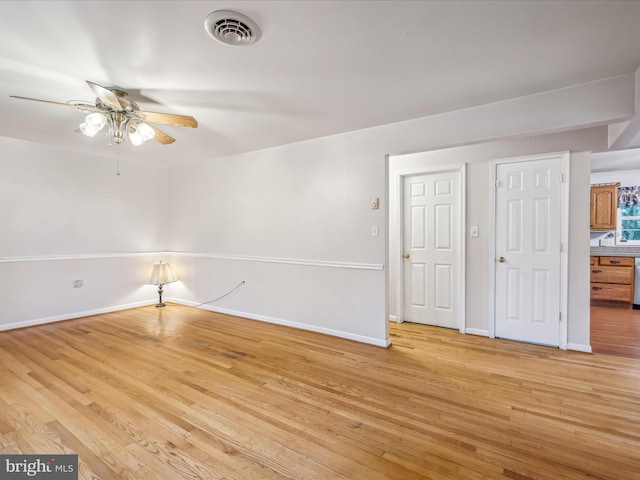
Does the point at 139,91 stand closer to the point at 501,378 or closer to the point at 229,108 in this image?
the point at 229,108

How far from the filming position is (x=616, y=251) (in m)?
4.96

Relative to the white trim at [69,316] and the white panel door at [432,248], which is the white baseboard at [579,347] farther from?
the white trim at [69,316]

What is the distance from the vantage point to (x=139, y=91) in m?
2.40

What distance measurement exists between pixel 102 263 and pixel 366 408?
173 inches

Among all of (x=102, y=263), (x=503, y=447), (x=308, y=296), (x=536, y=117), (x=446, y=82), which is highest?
(x=446, y=82)

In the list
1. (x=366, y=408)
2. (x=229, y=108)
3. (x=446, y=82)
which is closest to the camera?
(x=366, y=408)

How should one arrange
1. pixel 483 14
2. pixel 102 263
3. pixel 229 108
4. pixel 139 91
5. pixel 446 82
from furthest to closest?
pixel 102 263 → pixel 229 108 → pixel 139 91 → pixel 446 82 → pixel 483 14

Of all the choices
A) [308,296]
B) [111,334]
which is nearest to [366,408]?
[308,296]

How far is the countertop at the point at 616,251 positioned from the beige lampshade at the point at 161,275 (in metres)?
7.03

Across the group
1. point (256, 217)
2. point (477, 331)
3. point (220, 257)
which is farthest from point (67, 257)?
point (477, 331)

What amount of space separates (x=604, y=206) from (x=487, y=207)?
10.8ft

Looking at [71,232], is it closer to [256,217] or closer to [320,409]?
[256,217]

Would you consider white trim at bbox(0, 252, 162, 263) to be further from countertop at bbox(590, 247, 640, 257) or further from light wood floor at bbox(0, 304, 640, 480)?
countertop at bbox(590, 247, 640, 257)

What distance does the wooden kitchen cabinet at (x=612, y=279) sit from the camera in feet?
15.6
